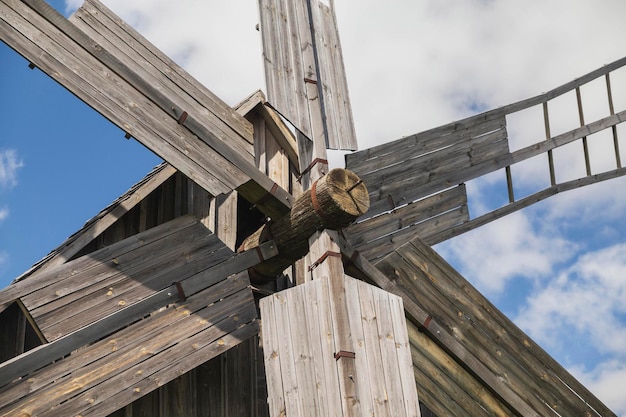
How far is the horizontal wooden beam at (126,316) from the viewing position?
16.9ft

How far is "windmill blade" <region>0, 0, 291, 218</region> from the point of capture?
5250 mm

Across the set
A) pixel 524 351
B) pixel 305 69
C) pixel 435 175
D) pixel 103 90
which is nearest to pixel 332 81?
pixel 305 69

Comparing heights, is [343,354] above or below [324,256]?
below

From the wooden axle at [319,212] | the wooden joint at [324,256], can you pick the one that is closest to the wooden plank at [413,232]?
the wooden axle at [319,212]

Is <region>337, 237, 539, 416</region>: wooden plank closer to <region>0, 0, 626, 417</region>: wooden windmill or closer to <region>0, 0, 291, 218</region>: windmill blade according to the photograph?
<region>0, 0, 626, 417</region>: wooden windmill

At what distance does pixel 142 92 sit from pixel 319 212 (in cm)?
128

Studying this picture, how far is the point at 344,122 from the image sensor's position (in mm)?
6441

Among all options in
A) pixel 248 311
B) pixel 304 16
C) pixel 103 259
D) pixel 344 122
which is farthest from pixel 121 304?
pixel 304 16

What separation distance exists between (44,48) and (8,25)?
226 mm

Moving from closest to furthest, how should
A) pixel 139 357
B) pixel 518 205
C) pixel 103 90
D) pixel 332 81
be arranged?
pixel 103 90, pixel 139 357, pixel 332 81, pixel 518 205

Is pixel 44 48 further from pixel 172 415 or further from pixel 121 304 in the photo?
pixel 172 415

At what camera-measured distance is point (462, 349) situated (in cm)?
633

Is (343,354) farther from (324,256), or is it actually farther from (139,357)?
(139,357)

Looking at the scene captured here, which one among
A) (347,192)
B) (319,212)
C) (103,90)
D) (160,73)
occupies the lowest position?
(319,212)
